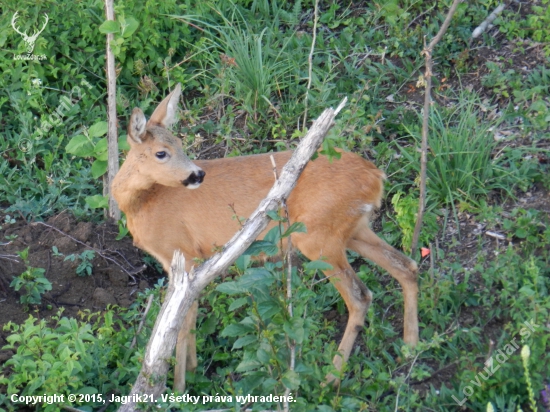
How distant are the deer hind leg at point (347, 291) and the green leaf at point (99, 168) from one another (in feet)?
5.73

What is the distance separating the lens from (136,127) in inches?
229

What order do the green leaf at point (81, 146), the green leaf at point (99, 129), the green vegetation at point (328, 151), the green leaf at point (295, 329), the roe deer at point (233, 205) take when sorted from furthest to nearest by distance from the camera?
the green leaf at point (81, 146) < the green leaf at point (99, 129) < the roe deer at point (233, 205) < the green vegetation at point (328, 151) < the green leaf at point (295, 329)

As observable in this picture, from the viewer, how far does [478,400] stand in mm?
5168

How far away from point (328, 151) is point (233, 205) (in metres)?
1.20

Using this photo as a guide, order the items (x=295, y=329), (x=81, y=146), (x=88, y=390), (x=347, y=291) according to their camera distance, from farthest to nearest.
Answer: (x=81, y=146), (x=347, y=291), (x=88, y=390), (x=295, y=329)

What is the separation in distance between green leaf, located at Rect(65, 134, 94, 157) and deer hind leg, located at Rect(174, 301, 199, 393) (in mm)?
1562

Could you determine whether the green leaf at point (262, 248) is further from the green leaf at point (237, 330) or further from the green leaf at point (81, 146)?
the green leaf at point (81, 146)

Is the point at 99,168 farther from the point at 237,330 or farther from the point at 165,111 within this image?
the point at 237,330

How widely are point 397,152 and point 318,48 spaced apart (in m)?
1.58

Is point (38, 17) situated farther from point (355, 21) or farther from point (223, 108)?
point (355, 21)

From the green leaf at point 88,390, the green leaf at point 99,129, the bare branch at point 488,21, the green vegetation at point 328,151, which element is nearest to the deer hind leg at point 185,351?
the green vegetation at point 328,151

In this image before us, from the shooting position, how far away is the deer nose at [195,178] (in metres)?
5.75

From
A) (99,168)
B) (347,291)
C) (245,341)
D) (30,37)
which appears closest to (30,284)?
(99,168)

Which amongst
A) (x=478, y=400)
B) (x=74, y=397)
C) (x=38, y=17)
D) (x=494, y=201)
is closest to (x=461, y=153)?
(x=494, y=201)
